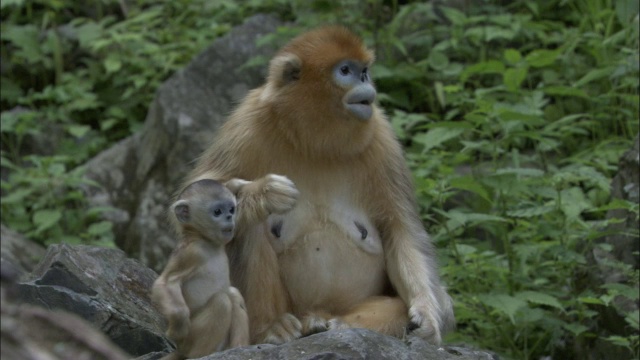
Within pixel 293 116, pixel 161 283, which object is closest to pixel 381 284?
pixel 293 116

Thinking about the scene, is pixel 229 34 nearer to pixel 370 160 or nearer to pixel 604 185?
pixel 604 185

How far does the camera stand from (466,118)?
7.36 meters

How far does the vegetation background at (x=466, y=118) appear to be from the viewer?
7004 millimetres

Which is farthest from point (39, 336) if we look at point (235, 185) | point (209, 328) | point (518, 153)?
point (518, 153)

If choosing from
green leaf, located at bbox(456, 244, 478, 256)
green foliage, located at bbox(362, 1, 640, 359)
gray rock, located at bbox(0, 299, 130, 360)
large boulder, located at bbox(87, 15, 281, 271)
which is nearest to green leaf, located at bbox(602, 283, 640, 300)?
green foliage, located at bbox(362, 1, 640, 359)

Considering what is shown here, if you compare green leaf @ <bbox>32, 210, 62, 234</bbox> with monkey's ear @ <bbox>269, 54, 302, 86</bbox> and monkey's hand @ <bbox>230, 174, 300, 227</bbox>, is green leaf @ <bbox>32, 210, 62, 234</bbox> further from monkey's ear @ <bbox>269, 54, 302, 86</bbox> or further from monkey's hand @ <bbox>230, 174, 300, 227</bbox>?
monkey's hand @ <bbox>230, 174, 300, 227</bbox>

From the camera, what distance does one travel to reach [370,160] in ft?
17.2

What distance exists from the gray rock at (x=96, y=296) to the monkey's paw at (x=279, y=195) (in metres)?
0.82

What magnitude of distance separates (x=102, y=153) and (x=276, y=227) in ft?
18.8

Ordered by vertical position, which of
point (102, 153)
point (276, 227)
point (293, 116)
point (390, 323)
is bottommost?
point (102, 153)

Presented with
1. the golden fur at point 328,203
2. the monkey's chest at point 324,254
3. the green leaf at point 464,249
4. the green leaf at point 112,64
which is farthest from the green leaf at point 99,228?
the monkey's chest at point 324,254

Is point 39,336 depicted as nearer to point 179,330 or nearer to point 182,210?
point 179,330

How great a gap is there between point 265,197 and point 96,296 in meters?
0.90

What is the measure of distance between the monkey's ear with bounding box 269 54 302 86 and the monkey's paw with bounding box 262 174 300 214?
0.61 metres
